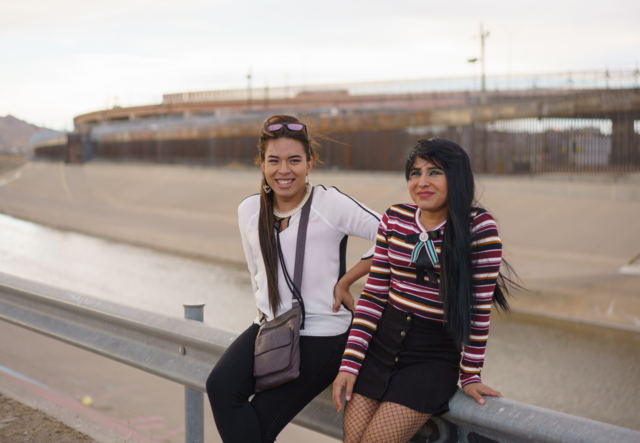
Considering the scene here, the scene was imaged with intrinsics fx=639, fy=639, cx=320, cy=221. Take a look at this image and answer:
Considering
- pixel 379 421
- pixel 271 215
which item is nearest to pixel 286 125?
pixel 271 215

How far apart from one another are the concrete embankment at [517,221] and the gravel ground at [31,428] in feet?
13.0

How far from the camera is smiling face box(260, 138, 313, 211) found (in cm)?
314

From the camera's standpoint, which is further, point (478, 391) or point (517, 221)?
point (517, 221)

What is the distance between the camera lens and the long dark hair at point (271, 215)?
3.03m

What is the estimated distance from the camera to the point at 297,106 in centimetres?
6272

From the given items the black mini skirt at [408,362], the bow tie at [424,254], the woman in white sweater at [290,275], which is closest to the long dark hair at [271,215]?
the woman in white sweater at [290,275]

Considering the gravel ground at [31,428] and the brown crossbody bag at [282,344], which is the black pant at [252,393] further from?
the gravel ground at [31,428]

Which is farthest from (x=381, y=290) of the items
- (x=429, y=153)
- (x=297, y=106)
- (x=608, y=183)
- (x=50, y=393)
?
(x=297, y=106)

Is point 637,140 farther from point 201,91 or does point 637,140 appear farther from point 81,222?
point 201,91

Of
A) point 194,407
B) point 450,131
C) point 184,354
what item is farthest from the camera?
point 450,131

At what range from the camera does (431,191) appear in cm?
270

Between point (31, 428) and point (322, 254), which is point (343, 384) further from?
point (31, 428)

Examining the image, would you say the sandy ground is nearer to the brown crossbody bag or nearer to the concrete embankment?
the concrete embankment

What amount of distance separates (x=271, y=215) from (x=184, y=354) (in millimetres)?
861
